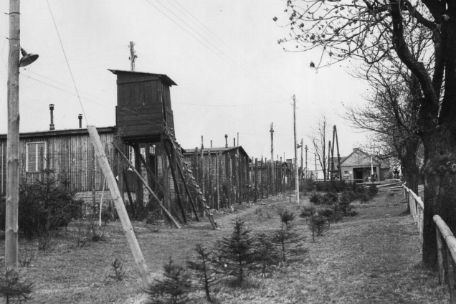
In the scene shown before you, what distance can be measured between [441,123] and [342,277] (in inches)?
109

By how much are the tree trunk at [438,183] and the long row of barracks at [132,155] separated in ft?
34.3

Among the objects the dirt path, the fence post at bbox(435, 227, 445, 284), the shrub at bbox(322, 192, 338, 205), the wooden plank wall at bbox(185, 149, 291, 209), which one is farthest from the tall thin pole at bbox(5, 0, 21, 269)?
the shrub at bbox(322, 192, 338, 205)

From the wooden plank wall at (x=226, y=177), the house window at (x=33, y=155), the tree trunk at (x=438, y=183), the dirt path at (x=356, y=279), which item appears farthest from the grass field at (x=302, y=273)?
the wooden plank wall at (x=226, y=177)

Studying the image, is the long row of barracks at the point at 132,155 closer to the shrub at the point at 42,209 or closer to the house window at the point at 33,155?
the house window at the point at 33,155

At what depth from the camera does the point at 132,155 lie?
26.2 meters

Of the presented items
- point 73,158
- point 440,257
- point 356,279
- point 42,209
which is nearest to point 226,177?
point 73,158

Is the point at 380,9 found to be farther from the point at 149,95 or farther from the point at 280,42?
the point at 149,95

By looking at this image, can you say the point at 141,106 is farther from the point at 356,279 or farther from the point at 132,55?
the point at 132,55

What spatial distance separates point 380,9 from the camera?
7.62m

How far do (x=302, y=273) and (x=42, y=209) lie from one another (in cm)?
778

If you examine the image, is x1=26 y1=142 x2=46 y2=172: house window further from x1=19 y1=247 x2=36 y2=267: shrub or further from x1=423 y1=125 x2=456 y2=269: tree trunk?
x1=423 y1=125 x2=456 y2=269: tree trunk

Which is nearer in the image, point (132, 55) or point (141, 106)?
point (141, 106)

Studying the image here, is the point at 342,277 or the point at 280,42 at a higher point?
the point at 280,42

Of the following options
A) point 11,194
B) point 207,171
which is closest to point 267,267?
point 11,194
